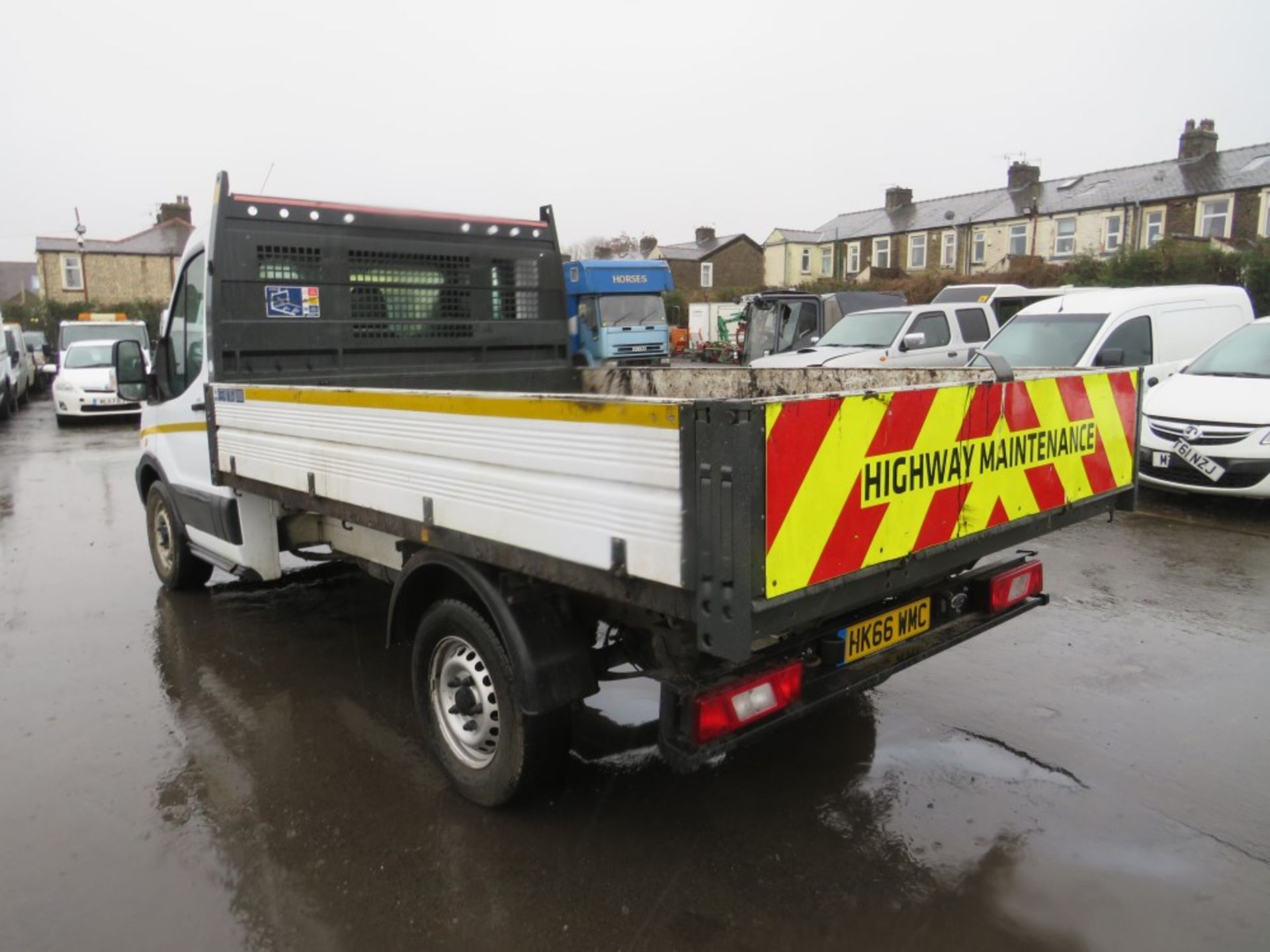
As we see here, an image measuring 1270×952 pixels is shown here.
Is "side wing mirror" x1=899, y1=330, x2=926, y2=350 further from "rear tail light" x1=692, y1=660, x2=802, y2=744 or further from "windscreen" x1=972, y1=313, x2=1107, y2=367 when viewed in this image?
"rear tail light" x1=692, y1=660, x2=802, y2=744

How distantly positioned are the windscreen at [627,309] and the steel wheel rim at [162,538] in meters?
14.3

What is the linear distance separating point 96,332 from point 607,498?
23779mm

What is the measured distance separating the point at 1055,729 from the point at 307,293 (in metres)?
4.57

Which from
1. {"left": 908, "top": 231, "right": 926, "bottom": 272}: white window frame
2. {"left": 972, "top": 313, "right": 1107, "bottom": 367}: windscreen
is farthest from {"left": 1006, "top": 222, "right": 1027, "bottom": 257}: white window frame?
{"left": 972, "top": 313, "right": 1107, "bottom": 367}: windscreen

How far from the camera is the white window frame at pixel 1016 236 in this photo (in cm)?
4250

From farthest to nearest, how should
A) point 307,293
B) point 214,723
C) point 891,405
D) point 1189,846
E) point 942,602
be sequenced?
point 307,293 < point 214,723 < point 942,602 < point 1189,846 < point 891,405

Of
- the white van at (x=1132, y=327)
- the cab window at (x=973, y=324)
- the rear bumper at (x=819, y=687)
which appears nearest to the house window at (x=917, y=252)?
the cab window at (x=973, y=324)

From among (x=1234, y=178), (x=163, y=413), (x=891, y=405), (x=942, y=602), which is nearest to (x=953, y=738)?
(x=942, y=602)

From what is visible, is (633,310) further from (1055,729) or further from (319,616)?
(1055,729)

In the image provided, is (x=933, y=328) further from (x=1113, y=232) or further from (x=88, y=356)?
(x=1113, y=232)

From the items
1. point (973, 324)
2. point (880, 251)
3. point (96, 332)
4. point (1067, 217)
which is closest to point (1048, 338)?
point (973, 324)

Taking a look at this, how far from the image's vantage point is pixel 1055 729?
4.13 m

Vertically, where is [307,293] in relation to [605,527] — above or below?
above

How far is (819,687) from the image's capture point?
123 inches
